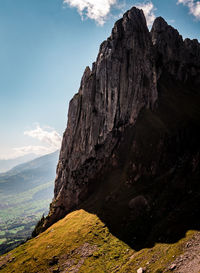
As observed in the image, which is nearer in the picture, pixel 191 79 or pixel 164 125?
pixel 164 125

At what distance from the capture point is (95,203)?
65.7 meters

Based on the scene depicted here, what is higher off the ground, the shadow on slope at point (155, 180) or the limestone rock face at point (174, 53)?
the limestone rock face at point (174, 53)

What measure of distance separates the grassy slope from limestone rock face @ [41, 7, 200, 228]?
19.4 metres

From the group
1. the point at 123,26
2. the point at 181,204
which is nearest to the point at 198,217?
the point at 181,204

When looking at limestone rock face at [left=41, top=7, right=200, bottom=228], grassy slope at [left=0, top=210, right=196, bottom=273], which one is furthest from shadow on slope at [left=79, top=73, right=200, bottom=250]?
limestone rock face at [left=41, top=7, right=200, bottom=228]

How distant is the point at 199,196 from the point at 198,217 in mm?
7366

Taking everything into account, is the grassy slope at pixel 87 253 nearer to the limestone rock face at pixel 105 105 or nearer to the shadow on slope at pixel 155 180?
the shadow on slope at pixel 155 180

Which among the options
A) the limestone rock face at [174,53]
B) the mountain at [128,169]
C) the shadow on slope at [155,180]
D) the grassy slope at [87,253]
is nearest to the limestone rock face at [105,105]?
the mountain at [128,169]

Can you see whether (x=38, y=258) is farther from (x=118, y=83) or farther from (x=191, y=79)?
(x=191, y=79)

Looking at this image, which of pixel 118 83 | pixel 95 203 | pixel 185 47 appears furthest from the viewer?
pixel 185 47

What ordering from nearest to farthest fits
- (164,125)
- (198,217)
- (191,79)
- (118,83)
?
1. (198,217)
2. (164,125)
3. (118,83)
4. (191,79)

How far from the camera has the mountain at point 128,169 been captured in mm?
39812

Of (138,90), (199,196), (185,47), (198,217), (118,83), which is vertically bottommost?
(198,217)

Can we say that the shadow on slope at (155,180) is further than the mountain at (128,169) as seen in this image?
Yes
